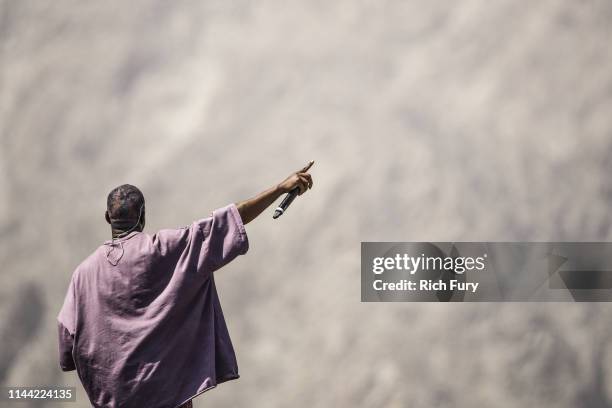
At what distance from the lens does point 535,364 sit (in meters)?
3.19

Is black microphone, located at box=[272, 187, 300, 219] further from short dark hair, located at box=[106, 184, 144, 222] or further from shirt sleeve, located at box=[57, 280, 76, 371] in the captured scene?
shirt sleeve, located at box=[57, 280, 76, 371]

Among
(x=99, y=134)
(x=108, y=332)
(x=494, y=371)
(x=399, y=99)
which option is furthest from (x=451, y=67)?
(x=108, y=332)

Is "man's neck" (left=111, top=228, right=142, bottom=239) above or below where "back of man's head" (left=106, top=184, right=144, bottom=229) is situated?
below

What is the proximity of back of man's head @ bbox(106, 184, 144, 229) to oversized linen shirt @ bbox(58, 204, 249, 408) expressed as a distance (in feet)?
0.15

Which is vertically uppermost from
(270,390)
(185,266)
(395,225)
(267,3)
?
(267,3)

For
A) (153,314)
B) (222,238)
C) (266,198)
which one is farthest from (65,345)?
(266,198)

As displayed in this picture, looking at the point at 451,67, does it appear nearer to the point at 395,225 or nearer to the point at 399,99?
the point at 399,99

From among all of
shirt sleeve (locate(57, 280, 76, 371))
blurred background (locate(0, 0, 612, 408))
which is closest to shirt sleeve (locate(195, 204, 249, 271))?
shirt sleeve (locate(57, 280, 76, 371))

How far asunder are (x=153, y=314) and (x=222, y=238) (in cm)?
26

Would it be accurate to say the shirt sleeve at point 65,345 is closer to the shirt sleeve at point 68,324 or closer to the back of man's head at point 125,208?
the shirt sleeve at point 68,324

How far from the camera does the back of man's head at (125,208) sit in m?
2.41

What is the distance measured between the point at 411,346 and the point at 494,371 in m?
0.29

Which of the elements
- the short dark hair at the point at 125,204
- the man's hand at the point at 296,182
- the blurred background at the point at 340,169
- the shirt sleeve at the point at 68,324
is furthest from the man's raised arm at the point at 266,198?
the blurred background at the point at 340,169

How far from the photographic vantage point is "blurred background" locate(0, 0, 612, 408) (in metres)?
3.21
